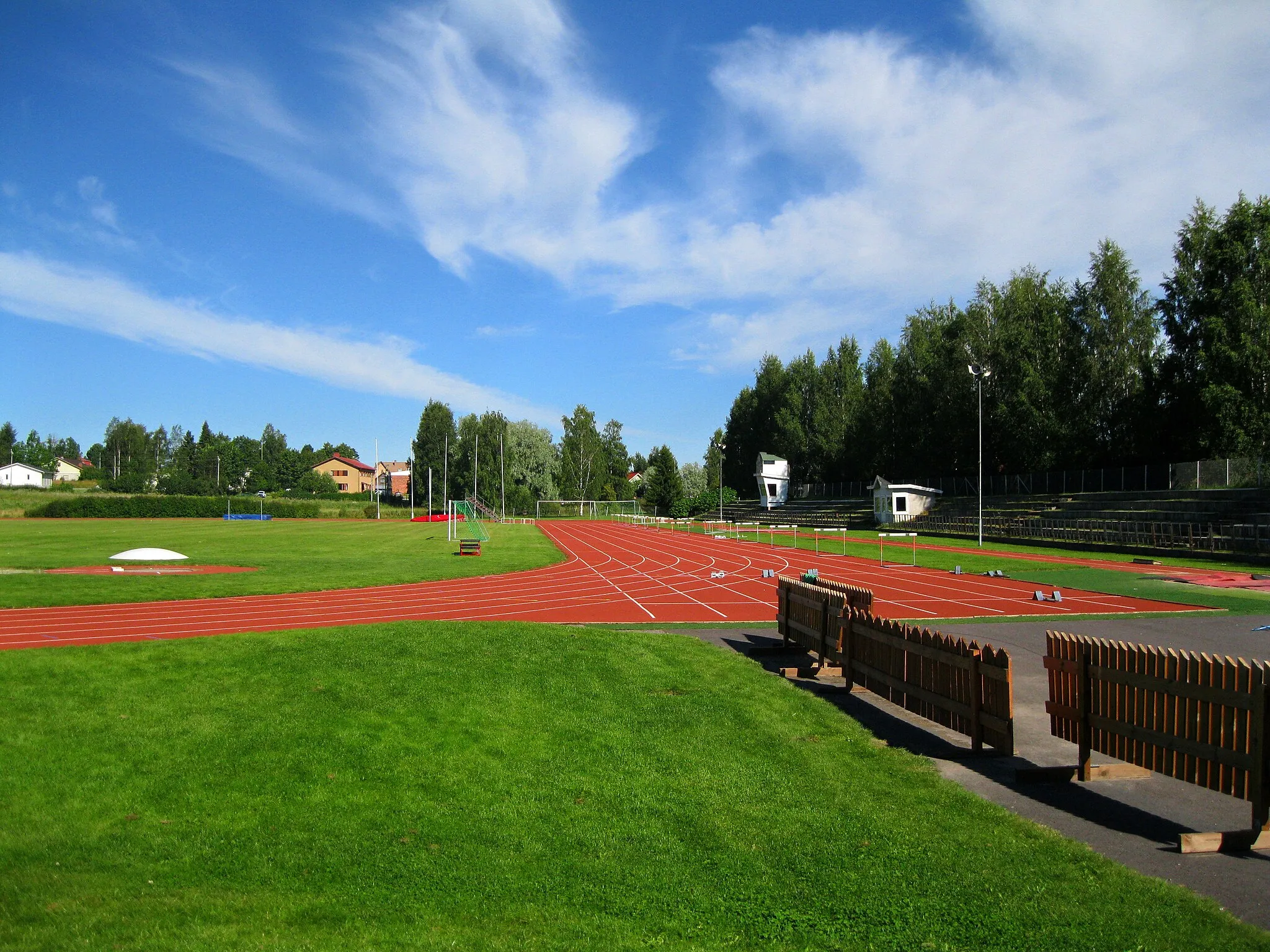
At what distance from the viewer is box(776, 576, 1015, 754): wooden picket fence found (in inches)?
303

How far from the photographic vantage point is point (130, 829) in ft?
19.4

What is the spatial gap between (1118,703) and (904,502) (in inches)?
2301

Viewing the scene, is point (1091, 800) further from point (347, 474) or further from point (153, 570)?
point (347, 474)

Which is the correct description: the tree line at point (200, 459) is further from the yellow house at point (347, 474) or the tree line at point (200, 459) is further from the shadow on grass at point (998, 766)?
the shadow on grass at point (998, 766)

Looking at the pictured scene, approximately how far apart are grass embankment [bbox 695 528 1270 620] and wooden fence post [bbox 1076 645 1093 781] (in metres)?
15.6

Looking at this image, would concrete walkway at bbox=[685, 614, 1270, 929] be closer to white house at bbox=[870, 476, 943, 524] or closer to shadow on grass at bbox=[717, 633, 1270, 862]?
shadow on grass at bbox=[717, 633, 1270, 862]

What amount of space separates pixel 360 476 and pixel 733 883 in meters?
178

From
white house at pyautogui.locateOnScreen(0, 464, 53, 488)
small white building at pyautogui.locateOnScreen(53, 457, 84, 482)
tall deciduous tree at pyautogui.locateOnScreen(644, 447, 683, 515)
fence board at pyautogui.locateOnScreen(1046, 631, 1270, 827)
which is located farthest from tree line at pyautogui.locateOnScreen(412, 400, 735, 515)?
small white building at pyautogui.locateOnScreen(53, 457, 84, 482)

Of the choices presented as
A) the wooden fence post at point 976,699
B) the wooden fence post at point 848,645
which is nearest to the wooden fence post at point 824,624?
the wooden fence post at point 848,645

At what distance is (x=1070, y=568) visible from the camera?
31.4 meters

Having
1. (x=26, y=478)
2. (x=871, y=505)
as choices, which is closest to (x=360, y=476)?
(x=26, y=478)

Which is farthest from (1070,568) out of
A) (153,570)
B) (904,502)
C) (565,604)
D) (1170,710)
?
(153,570)

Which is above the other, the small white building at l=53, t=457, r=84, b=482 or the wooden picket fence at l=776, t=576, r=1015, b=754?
the small white building at l=53, t=457, r=84, b=482

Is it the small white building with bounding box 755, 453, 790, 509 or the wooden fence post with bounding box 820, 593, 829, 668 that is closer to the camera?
the wooden fence post with bounding box 820, 593, 829, 668
